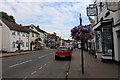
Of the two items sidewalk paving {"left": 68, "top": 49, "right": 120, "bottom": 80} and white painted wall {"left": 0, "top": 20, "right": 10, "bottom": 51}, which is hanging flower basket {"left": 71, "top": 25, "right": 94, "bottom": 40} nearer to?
sidewalk paving {"left": 68, "top": 49, "right": 120, "bottom": 80}

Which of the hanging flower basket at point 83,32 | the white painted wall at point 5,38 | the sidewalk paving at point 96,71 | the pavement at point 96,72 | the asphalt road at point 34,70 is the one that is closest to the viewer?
the pavement at point 96,72

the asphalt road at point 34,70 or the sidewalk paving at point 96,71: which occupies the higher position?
the sidewalk paving at point 96,71

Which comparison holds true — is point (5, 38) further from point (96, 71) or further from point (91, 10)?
point (96, 71)

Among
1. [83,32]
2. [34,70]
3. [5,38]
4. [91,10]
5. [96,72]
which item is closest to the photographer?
[83,32]

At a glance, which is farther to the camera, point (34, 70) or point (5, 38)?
point (5, 38)

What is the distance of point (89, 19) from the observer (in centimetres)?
2088

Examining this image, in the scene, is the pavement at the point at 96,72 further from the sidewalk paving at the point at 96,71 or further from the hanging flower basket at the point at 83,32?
the hanging flower basket at the point at 83,32

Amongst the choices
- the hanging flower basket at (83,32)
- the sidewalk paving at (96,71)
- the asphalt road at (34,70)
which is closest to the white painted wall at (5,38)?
the asphalt road at (34,70)

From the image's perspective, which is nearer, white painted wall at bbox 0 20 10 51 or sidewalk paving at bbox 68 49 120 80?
sidewalk paving at bbox 68 49 120 80

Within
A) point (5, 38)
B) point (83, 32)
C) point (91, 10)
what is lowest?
point (83, 32)

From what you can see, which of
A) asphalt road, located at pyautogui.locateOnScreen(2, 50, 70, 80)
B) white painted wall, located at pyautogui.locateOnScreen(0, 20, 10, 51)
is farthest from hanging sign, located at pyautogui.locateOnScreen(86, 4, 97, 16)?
white painted wall, located at pyautogui.locateOnScreen(0, 20, 10, 51)

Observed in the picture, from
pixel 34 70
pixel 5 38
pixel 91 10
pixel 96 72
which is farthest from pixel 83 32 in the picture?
pixel 5 38

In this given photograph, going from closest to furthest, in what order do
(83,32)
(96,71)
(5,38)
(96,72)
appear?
1. (83,32)
2. (96,72)
3. (96,71)
4. (5,38)

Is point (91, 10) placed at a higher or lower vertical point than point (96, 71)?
higher
